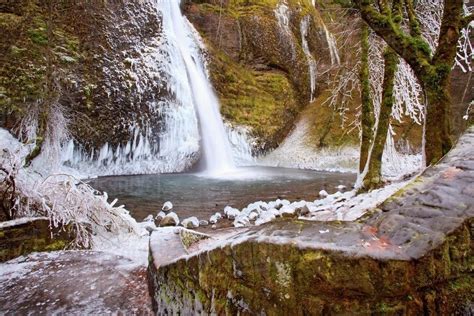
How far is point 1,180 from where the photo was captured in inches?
182

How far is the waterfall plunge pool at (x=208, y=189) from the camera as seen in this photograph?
8328mm

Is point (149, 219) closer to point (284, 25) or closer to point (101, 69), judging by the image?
point (101, 69)

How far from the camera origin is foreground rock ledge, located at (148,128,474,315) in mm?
1506

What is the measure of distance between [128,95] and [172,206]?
21.9 ft

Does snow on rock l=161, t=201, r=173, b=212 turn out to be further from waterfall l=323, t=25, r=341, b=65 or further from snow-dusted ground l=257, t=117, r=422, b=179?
waterfall l=323, t=25, r=341, b=65

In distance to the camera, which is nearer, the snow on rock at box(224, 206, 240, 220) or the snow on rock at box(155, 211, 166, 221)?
the snow on rock at box(155, 211, 166, 221)

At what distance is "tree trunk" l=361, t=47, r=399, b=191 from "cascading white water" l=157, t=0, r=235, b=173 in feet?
28.8

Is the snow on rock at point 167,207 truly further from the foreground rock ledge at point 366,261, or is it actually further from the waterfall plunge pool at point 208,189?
the foreground rock ledge at point 366,261

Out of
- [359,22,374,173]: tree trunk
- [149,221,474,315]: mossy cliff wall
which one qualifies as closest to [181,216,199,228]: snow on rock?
[359,22,374,173]: tree trunk

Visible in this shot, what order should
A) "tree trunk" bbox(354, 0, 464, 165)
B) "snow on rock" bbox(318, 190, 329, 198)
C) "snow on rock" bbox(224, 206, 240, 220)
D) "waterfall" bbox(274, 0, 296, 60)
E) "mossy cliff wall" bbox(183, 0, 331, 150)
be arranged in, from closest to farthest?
1. "tree trunk" bbox(354, 0, 464, 165)
2. "snow on rock" bbox(224, 206, 240, 220)
3. "snow on rock" bbox(318, 190, 329, 198)
4. "mossy cliff wall" bbox(183, 0, 331, 150)
5. "waterfall" bbox(274, 0, 296, 60)

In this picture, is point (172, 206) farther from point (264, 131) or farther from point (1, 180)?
point (264, 131)

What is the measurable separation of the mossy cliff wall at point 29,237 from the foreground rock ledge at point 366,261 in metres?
3.16

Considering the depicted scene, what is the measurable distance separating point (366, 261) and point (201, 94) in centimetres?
1504

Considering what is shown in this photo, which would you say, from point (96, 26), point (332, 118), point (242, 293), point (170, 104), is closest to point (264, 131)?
point (332, 118)
